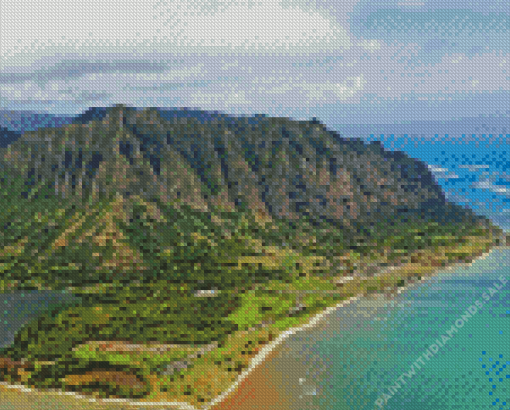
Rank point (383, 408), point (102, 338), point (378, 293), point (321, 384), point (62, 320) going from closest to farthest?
point (383, 408), point (321, 384), point (102, 338), point (62, 320), point (378, 293)

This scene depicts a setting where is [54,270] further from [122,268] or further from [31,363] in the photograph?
[31,363]

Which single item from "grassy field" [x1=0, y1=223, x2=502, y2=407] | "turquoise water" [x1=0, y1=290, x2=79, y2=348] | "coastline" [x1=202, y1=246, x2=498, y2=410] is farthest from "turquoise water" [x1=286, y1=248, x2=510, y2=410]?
"turquoise water" [x1=0, y1=290, x2=79, y2=348]

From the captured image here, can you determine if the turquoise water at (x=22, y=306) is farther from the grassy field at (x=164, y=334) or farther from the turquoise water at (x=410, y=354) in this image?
the turquoise water at (x=410, y=354)

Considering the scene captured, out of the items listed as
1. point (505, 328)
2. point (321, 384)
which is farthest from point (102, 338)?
point (505, 328)

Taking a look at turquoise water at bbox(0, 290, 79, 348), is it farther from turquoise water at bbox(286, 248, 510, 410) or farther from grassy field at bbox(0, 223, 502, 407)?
turquoise water at bbox(286, 248, 510, 410)

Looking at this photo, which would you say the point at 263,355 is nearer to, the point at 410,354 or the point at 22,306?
the point at 410,354

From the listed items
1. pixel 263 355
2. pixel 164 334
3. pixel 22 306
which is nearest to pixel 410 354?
pixel 263 355

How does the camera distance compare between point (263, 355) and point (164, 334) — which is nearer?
point (263, 355)

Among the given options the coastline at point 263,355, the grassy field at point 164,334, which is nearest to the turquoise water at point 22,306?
the grassy field at point 164,334
